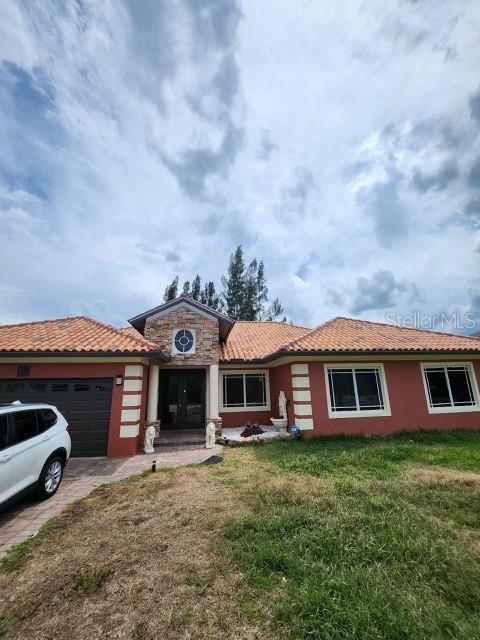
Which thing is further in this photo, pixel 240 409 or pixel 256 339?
pixel 256 339

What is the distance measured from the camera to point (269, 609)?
2.89 m

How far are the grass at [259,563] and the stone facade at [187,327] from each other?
6.01 m

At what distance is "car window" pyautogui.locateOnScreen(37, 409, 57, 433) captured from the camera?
578cm

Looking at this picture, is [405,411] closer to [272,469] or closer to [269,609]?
[272,469]

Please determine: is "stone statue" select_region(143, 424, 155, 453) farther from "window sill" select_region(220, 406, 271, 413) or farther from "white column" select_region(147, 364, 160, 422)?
"window sill" select_region(220, 406, 271, 413)

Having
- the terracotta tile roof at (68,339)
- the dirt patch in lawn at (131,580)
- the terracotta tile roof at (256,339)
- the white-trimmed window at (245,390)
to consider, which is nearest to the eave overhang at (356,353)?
the terracotta tile roof at (256,339)

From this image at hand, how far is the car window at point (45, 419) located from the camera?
19.0 ft

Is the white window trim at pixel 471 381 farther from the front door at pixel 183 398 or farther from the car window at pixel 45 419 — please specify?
the car window at pixel 45 419

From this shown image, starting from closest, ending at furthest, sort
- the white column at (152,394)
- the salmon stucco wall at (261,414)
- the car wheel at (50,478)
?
the car wheel at (50,478) < the white column at (152,394) < the salmon stucco wall at (261,414)

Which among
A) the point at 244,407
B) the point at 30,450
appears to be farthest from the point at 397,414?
the point at 30,450

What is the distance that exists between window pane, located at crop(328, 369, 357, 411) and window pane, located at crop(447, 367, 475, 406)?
15.6 ft

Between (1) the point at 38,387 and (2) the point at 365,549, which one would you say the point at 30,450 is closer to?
(1) the point at 38,387

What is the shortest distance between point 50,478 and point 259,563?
4782 mm

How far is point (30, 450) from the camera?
522 centimetres
